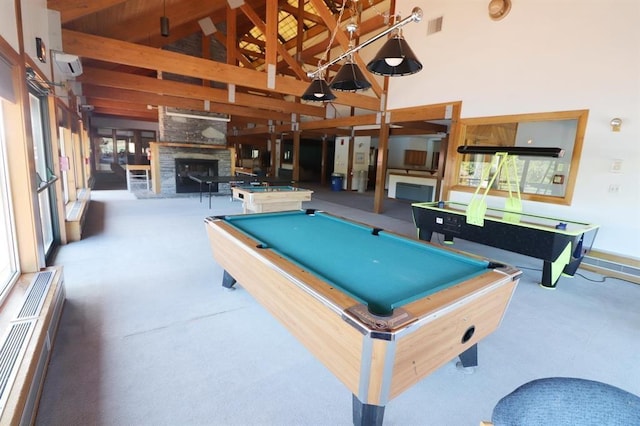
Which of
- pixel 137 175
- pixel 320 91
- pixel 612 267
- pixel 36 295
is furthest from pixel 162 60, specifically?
pixel 137 175

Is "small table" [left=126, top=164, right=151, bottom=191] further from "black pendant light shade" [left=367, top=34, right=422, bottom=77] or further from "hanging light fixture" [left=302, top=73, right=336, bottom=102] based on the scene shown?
"black pendant light shade" [left=367, top=34, right=422, bottom=77]

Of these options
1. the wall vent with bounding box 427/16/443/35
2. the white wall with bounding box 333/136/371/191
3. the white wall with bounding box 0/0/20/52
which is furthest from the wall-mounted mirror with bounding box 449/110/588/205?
the white wall with bounding box 333/136/371/191

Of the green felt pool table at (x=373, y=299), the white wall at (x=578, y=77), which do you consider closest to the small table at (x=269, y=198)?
the green felt pool table at (x=373, y=299)

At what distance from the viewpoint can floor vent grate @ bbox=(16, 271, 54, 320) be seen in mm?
1888

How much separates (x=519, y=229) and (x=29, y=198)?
15.5ft

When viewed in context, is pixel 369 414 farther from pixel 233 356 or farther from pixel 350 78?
pixel 350 78

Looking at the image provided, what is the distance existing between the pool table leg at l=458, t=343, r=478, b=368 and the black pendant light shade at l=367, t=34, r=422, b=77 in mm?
2121

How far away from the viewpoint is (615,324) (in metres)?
2.67

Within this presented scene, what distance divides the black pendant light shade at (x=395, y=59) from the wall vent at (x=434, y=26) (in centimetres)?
399

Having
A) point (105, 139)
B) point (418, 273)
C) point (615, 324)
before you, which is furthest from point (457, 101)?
point (105, 139)

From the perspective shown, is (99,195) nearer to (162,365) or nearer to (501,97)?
(162,365)

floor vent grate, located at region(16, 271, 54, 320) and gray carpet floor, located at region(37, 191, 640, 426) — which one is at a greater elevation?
floor vent grate, located at region(16, 271, 54, 320)

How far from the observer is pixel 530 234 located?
3348 millimetres

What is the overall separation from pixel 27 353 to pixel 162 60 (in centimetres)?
443
